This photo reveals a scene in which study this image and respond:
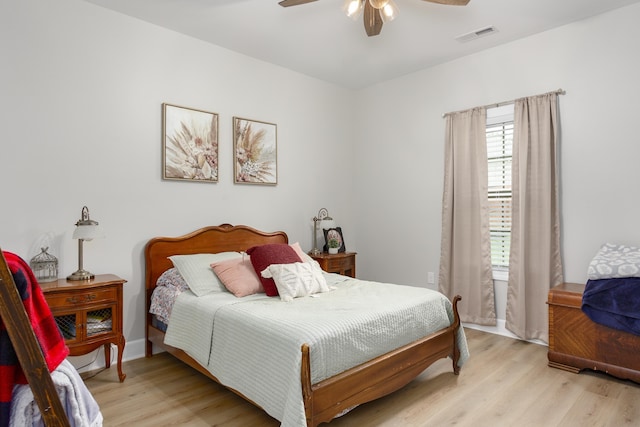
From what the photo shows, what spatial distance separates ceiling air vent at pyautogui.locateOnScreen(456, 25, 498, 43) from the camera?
3.42m

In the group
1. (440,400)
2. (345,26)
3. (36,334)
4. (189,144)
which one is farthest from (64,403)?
(345,26)

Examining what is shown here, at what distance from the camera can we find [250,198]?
4.03 metres

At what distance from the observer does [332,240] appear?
4.46 m

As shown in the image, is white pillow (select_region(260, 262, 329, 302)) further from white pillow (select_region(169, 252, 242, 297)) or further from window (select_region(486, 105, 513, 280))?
window (select_region(486, 105, 513, 280))

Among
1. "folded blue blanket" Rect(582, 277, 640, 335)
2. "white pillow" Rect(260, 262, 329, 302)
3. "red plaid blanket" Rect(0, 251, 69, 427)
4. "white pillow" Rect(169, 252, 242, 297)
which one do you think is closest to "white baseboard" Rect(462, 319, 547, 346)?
"folded blue blanket" Rect(582, 277, 640, 335)

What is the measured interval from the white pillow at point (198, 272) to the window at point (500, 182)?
269 centimetres

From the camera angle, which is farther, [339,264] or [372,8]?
[339,264]

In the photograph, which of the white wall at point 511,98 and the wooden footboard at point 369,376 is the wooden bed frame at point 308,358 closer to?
the wooden footboard at point 369,376

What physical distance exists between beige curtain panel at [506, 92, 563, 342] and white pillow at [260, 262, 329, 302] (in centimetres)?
189

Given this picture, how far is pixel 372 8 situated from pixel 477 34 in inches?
54.5

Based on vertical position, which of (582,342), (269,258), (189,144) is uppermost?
(189,144)

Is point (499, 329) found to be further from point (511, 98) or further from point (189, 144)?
point (189, 144)

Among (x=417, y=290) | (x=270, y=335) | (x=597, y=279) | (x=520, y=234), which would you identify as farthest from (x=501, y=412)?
(x=520, y=234)

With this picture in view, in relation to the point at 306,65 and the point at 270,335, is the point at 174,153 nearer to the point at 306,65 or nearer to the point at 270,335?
the point at 306,65
